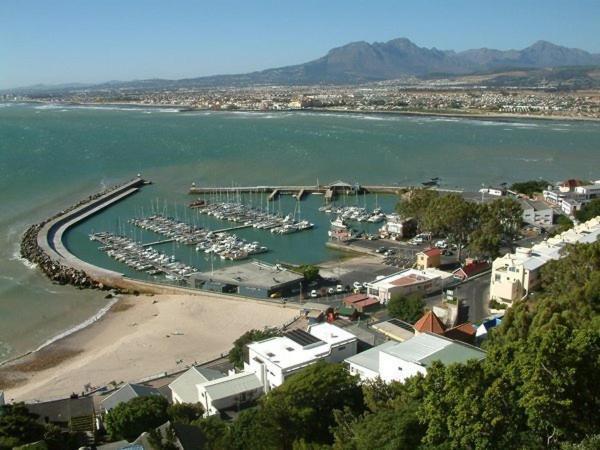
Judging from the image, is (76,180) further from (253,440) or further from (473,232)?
(253,440)

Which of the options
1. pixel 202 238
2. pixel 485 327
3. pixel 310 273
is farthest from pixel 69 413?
pixel 202 238

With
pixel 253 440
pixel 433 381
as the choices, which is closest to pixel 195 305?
pixel 253 440

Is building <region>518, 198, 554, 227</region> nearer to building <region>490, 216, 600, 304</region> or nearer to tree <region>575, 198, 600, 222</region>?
tree <region>575, 198, 600, 222</region>

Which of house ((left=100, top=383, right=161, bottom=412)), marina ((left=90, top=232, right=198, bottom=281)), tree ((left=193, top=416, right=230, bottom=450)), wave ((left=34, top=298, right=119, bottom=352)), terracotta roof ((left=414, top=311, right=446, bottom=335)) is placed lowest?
wave ((left=34, top=298, right=119, bottom=352))

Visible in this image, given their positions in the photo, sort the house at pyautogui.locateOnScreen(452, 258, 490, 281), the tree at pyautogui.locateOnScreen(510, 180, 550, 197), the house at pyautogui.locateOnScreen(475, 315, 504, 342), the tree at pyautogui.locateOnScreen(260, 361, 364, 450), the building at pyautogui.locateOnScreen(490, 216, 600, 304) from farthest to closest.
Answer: the tree at pyautogui.locateOnScreen(510, 180, 550, 197), the house at pyautogui.locateOnScreen(452, 258, 490, 281), the building at pyautogui.locateOnScreen(490, 216, 600, 304), the house at pyautogui.locateOnScreen(475, 315, 504, 342), the tree at pyautogui.locateOnScreen(260, 361, 364, 450)

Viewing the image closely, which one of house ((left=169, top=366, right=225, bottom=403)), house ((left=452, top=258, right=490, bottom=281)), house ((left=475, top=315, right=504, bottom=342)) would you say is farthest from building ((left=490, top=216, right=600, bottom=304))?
house ((left=169, top=366, right=225, bottom=403))

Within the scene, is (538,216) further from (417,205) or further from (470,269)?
(470,269)

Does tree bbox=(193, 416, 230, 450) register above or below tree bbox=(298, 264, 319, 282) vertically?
above
